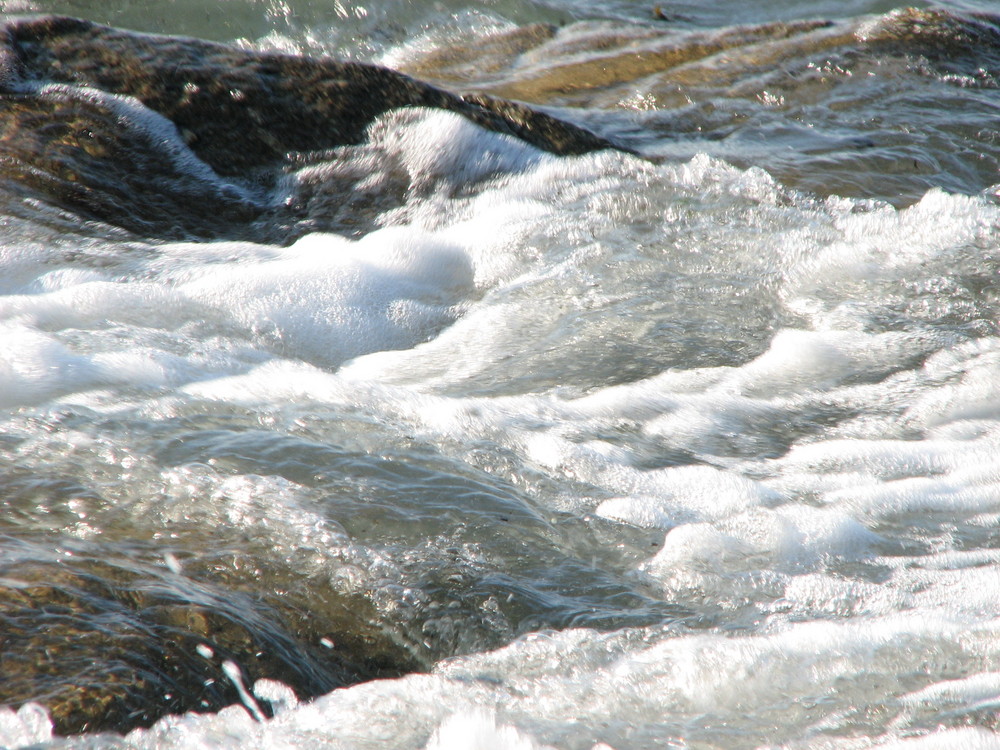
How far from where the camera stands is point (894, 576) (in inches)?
90.0

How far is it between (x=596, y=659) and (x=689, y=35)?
273 inches

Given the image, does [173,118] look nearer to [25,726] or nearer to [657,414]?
[657,414]

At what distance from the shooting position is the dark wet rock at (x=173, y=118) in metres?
4.17

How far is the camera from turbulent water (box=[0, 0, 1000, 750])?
1757 mm

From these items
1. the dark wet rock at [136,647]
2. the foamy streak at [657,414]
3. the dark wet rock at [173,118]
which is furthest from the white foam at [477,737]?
the dark wet rock at [173,118]

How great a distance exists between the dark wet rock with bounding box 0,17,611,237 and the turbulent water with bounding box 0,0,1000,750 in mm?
117

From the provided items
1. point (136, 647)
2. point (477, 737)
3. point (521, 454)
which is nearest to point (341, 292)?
point (521, 454)

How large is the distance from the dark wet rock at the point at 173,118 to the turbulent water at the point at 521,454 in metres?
0.12

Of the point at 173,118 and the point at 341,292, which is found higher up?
the point at 173,118

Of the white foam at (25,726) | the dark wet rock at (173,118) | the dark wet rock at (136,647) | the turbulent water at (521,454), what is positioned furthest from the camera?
the dark wet rock at (173,118)

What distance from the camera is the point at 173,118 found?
4.55 m

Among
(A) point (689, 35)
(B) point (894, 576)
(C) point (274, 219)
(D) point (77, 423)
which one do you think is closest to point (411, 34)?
(A) point (689, 35)

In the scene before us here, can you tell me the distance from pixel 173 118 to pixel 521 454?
115 inches

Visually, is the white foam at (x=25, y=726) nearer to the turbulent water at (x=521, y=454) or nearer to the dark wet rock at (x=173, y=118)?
the turbulent water at (x=521, y=454)
